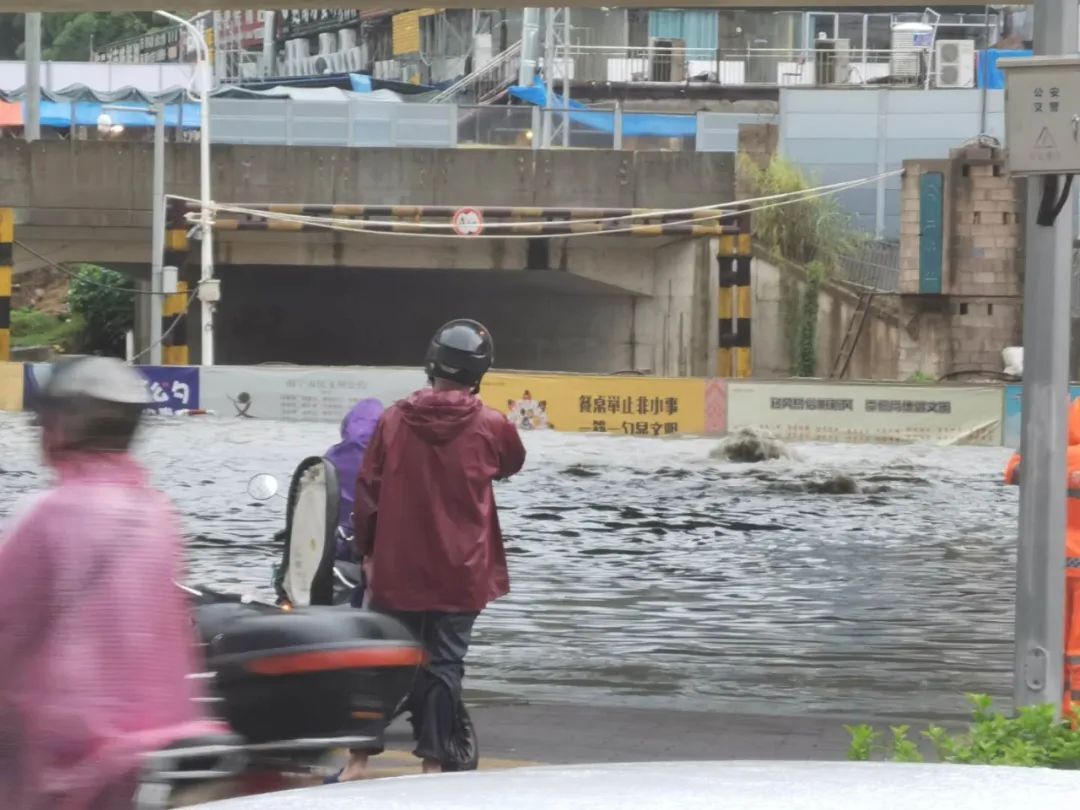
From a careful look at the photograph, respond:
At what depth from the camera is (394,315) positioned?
5009 cm

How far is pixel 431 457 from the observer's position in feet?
23.2

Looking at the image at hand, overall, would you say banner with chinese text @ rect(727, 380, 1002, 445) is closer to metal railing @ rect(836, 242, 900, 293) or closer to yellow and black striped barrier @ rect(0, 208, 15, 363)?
metal railing @ rect(836, 242, 900, 293)

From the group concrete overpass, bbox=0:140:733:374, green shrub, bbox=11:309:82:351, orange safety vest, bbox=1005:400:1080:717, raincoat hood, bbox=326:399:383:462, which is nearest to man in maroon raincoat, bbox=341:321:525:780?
raincoat hood, bbox=326:399:383:462

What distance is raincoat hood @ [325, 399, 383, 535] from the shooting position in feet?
25.2

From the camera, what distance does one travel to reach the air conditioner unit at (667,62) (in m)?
69.1

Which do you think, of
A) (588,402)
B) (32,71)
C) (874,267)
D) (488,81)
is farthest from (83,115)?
(588,402)

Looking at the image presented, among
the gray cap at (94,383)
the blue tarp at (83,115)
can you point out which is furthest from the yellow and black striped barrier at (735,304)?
the gray cap at (94,383)

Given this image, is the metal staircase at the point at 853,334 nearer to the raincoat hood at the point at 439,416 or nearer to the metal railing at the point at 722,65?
the metal railing at the point at 722,65

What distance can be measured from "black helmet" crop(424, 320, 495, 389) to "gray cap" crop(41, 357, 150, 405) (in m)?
3.29

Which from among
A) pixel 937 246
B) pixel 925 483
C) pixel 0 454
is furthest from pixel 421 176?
pixel 925 483

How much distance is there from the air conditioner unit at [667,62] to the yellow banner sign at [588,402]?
40899mm

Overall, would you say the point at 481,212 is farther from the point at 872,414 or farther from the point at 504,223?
the point at 872,414

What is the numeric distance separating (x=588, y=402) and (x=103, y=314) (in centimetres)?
2627

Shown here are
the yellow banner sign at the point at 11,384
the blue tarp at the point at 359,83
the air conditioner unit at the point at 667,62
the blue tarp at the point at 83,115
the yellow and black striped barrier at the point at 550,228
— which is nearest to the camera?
the yellow banner sign at the point at 11,384
